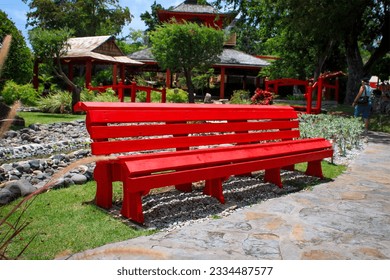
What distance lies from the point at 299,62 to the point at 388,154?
23165 mm

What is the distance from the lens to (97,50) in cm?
2653

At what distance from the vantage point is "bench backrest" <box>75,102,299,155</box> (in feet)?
11.9

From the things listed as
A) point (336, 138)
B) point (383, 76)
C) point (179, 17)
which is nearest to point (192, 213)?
point (336, 138)

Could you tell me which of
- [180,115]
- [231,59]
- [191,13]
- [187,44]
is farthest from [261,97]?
[191,13]

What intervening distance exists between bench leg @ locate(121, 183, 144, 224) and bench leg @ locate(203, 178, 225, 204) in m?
1.00

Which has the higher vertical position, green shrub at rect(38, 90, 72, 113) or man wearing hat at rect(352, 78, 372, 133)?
man wearing hat at rect(352, 78, 372, 133)

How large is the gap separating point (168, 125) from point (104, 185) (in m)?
0.87

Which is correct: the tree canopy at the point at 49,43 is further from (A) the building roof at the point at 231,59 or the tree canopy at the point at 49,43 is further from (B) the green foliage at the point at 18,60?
(A) the building roof at the point at 231,59

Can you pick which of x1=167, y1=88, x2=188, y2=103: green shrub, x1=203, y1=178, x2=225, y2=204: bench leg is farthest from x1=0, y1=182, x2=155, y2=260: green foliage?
x1=167, y1=88, x2=188, y2=103: green shrub

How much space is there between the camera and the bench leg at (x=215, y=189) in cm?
425

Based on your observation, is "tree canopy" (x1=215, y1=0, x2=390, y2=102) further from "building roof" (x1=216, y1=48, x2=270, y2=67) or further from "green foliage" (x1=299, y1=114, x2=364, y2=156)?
"green foliage" (x1=299, y1=114, x2=364, y2=156)

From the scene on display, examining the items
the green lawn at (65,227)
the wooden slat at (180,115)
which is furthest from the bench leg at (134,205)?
the wooden slat at (180,115)
